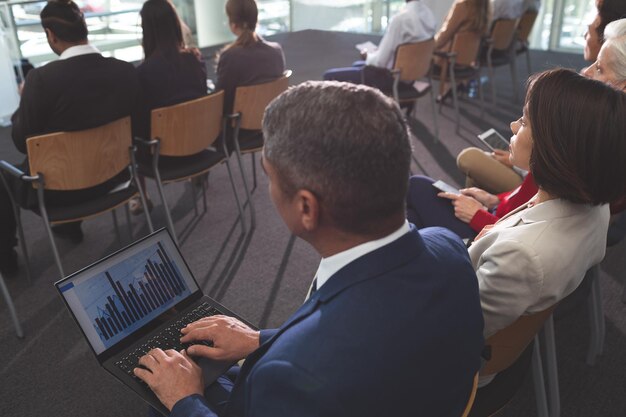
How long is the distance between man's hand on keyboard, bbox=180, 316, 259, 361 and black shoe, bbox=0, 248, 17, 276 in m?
1.76

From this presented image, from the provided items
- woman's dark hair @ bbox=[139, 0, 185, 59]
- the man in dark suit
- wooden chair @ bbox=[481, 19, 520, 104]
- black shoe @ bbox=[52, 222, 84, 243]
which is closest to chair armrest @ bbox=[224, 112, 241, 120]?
woman's dark hair @ bbox=[139, 0, 185, 59]

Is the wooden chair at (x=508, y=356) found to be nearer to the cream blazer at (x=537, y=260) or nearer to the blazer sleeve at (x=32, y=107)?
the cream blazer at (x=537, y=260)

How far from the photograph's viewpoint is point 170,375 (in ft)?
3.51

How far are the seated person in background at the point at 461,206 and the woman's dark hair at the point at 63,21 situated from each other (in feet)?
5.08

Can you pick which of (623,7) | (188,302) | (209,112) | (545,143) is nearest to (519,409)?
(545,143)

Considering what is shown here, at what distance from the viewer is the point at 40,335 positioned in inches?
87.4

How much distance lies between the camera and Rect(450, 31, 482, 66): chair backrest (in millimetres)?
4055

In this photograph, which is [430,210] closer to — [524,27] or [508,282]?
[508,282]

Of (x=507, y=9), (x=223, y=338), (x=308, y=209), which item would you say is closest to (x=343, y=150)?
(x=308, y=209)

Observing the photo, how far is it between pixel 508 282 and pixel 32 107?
6.16ft

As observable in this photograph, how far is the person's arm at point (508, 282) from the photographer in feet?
3.79

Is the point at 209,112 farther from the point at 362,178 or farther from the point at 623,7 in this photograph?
the point at 623,7

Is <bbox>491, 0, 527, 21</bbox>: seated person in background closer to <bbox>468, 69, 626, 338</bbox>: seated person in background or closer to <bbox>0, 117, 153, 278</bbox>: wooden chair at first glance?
<bbox>0, 117, 153, 278</bbox>: wooden chair

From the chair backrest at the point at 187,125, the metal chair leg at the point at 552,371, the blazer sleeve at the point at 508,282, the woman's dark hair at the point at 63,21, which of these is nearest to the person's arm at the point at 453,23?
the chair backrest at the point at 187,125
